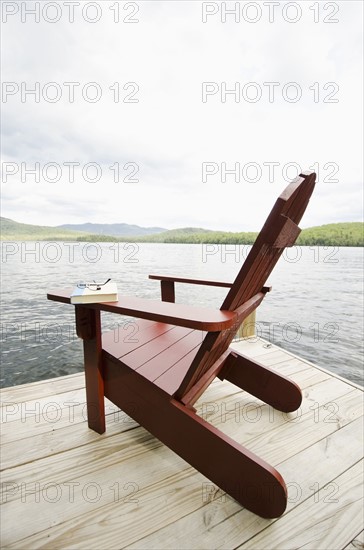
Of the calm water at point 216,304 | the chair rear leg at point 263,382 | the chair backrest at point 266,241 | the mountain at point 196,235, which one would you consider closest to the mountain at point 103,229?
the mountain at point 196,235

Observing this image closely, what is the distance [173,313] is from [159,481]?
0.66 metres

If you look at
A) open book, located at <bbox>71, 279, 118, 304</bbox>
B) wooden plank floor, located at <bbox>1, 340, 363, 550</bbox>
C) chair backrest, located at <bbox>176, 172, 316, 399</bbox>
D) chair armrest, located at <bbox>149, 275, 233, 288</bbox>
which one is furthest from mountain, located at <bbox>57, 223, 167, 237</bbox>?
chair backrest, located at <bbox>176, 172, 316, 399</bbox>

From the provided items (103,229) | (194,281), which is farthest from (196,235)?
(103,229)

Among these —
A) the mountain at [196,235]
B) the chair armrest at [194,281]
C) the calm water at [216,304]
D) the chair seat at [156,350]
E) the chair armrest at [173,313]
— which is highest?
the mountain at [196,235]

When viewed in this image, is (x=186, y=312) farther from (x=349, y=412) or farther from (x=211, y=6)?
(x=211, y=6)

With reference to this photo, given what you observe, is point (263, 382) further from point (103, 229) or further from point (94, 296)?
point (103, 229)

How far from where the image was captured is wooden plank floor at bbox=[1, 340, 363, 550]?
2.65ft

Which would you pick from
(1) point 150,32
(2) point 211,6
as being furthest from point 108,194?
(2) point 211,6

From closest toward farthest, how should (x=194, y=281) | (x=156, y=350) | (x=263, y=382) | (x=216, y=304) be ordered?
(x=156, y=350) → (x=263, y=382) → (x=194, y=281) → (x=216, y=304)

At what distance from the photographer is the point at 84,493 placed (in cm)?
94

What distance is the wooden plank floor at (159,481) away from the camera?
31.8 inches

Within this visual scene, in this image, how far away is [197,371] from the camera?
0.93 metres

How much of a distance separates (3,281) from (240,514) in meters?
9.47

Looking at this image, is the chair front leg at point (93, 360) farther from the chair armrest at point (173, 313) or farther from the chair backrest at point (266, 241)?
the chair backrest at point (266, 241)
